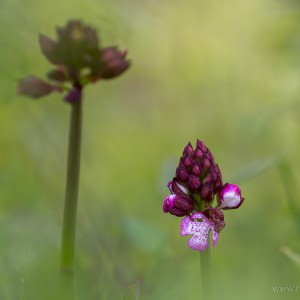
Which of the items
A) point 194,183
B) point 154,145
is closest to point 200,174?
point 194,183

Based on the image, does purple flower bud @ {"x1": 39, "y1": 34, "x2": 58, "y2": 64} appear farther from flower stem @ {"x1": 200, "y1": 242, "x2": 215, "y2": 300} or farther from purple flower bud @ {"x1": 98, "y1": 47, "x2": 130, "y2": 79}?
flower stem @ {"x1": 200, "y1": 242, "x2": 215, "y2": 300}

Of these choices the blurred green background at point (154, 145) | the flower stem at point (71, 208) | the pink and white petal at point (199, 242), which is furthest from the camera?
the blurred green background at point (154, 145)

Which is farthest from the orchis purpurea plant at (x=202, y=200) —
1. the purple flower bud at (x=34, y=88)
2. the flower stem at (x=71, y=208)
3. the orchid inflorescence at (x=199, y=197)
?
the purple flower bud at (x=34, y=88)

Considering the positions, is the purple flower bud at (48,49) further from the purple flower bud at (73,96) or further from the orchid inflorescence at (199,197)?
the orchid inflorescence at (199,197)

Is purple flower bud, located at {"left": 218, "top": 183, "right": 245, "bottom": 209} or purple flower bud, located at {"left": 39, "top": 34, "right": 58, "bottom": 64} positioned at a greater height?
purple flower bud, located at {"left": 39, "top": 34, "right": 58, "bottom": 64}

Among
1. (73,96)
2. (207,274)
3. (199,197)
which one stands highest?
(73,96)

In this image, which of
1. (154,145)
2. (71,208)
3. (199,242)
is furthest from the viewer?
(154,145)

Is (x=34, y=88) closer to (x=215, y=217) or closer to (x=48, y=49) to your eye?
(x=48, y=49)

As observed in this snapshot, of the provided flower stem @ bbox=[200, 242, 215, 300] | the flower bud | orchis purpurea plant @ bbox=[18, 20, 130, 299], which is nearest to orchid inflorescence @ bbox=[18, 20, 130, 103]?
orchis purpurea plant @ bbox=[18, 20, 130, 299]
